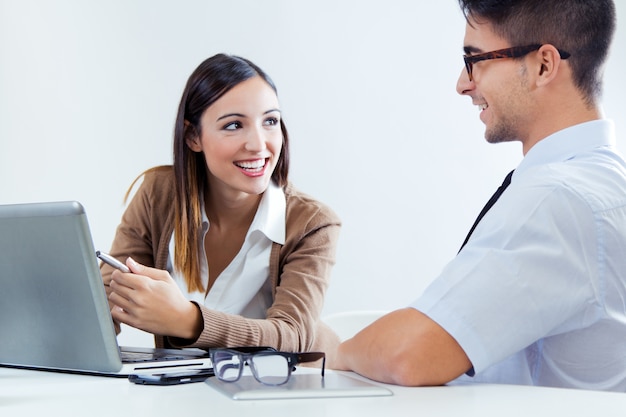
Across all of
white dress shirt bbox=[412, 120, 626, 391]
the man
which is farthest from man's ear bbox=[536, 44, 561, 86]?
white dress shirt bbox=[412, 120, 626, 391]

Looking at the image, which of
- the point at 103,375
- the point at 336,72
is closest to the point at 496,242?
the point at 103,375

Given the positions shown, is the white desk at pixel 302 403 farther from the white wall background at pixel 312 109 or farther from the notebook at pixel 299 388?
the white wall background at pixel 312 109

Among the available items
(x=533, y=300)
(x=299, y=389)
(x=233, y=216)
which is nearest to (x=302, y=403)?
(x=299, y=389)

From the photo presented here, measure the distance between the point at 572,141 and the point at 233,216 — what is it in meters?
1.17

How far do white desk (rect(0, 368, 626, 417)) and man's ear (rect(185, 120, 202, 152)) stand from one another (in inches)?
51.4

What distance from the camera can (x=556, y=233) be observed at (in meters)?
1.15

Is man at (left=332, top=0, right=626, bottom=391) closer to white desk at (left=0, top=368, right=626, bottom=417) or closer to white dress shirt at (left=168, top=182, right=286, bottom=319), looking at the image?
white desk at (left=0, top=368, right=626, bottom=417)

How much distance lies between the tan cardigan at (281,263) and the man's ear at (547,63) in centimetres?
82

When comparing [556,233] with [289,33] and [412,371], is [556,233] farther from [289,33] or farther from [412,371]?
[289,33]

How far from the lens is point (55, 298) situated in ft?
3.83

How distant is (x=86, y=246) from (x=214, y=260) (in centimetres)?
115

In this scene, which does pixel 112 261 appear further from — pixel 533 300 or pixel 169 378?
pixel 533 300

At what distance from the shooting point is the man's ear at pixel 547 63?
4.64ft

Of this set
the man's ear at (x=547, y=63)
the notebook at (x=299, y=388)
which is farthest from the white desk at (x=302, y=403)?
the man's ear at (x=547, y=63)
